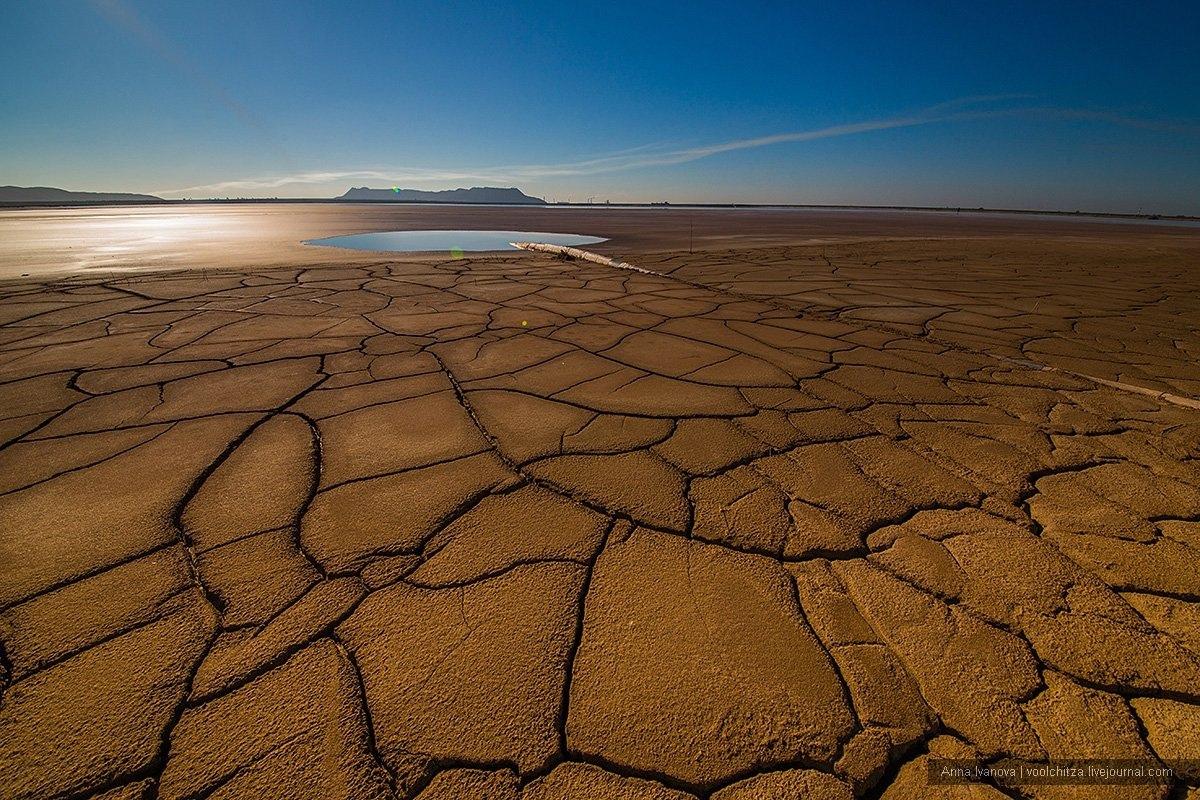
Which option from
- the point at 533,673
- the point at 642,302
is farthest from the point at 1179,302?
the point at 533,673

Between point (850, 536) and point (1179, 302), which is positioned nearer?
point (850, 536)

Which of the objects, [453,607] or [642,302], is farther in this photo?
[642,302]

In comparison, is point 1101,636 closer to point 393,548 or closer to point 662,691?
point 662,691

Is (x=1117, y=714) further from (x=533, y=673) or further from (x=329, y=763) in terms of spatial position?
(x=329, y=763)

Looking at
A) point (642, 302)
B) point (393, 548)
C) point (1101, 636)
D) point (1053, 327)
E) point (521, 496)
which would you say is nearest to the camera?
point (1101, 636)

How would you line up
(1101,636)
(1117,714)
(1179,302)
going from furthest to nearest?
(1179,302)
(1101,636)
(1117,714)

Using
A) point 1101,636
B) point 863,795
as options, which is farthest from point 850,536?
point 863,795
